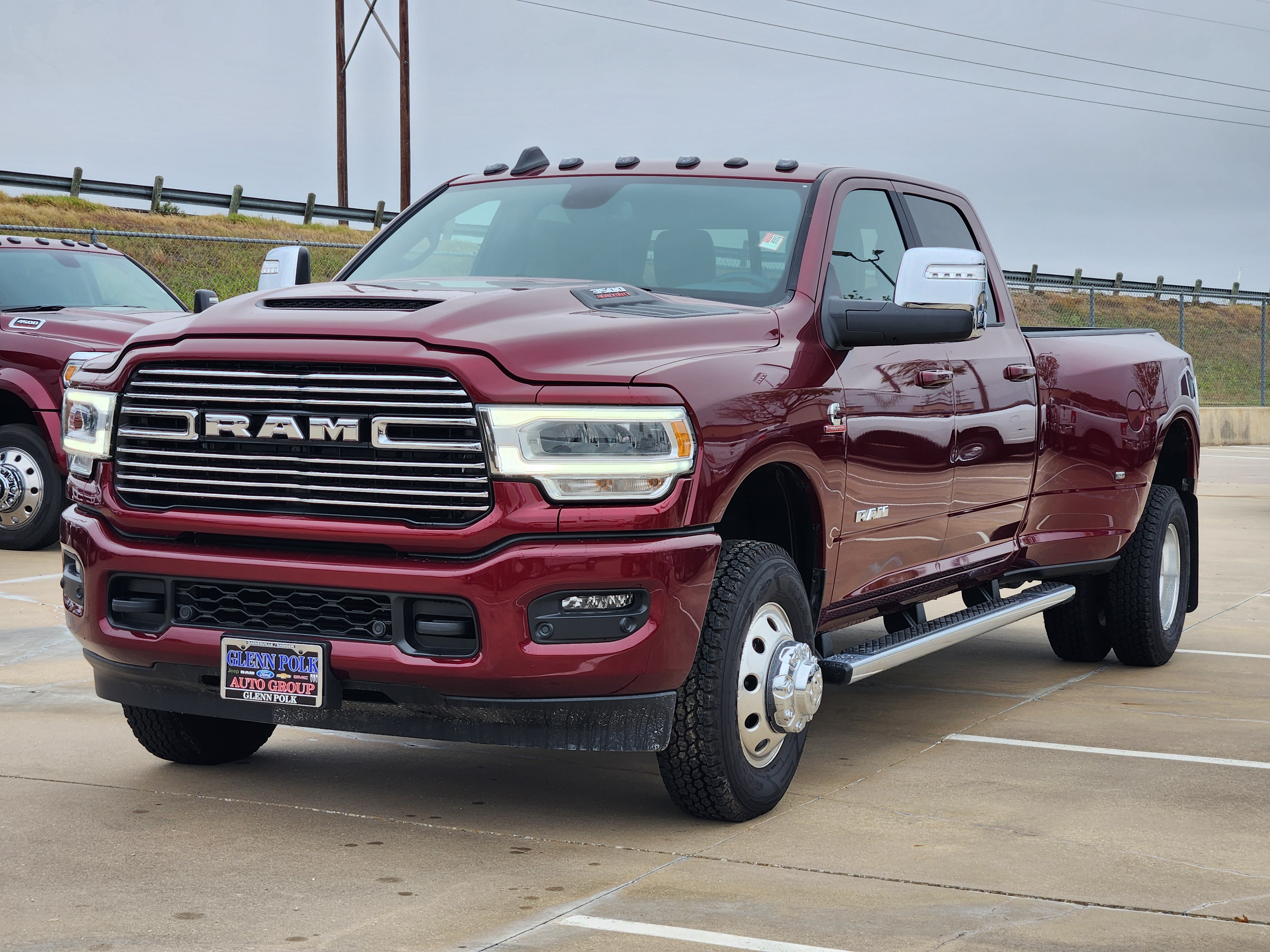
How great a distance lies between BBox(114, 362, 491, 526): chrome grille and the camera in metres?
4.25

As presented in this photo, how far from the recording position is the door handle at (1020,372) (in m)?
6.54

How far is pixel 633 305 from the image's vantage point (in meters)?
4.95

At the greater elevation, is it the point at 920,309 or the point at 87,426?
the point at 920,309

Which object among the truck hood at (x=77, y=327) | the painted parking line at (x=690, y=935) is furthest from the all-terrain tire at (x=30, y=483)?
the painted parking line at (x=690, y=935)

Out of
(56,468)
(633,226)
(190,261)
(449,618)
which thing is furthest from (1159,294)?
(449,618)

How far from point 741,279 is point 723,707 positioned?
1.55 m

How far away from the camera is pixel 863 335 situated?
5.24m

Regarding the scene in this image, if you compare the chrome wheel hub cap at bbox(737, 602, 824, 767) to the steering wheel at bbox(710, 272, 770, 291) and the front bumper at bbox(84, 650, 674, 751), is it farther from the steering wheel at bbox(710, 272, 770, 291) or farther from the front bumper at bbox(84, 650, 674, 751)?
the steering wheel at bbox(710, 272, 770, 291)

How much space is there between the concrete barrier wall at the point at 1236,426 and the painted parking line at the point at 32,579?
2054cm

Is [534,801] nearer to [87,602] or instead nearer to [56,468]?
[87,602]

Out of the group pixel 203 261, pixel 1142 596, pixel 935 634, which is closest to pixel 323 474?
pixel 935 634

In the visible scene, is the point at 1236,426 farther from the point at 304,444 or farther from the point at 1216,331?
the point at 304,444

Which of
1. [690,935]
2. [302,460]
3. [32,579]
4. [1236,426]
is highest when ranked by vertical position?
[302,460]

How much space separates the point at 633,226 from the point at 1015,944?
9.39 ft
